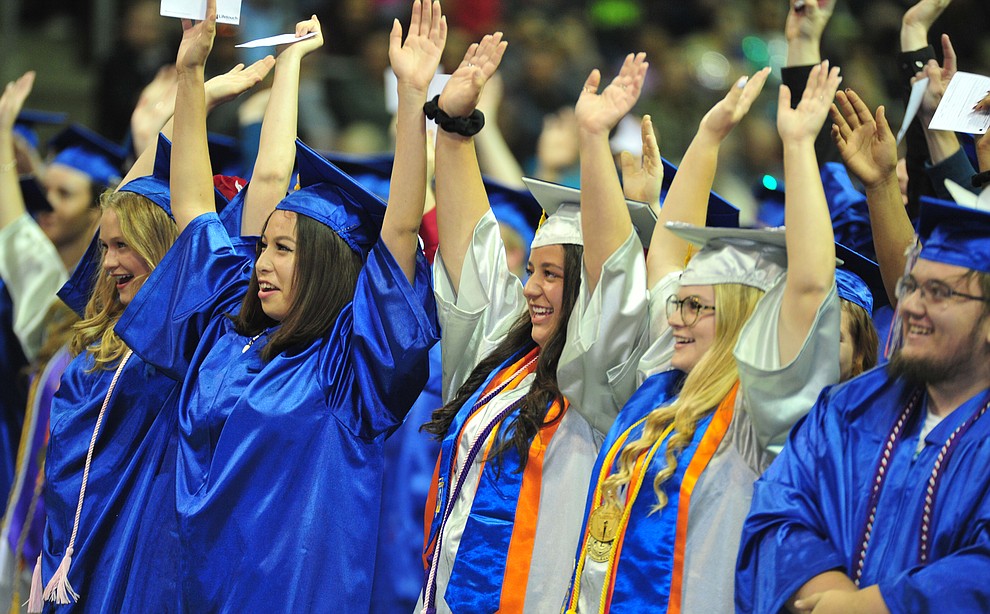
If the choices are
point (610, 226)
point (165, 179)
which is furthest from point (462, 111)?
point (165, 179)

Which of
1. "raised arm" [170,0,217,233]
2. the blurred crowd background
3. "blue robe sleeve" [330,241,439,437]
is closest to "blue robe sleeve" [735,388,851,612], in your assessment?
"blue robe sleeve" [330,241,439,437]

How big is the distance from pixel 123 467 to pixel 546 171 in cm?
301

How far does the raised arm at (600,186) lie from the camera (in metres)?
2.94

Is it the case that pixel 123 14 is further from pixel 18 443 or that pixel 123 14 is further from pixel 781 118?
pixel 781 118

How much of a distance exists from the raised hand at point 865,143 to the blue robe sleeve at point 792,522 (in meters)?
0.88

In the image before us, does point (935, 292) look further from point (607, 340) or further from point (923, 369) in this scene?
point (607, 340)

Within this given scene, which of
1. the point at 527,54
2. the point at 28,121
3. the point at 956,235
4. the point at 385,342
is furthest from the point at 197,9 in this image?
the point at 527,54

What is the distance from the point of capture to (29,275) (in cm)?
Answer: 506

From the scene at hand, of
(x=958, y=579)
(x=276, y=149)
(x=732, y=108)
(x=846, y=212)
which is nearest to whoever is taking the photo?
(x=958, y=579)

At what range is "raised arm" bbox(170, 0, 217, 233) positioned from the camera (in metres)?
3.62

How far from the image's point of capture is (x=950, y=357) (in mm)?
2350

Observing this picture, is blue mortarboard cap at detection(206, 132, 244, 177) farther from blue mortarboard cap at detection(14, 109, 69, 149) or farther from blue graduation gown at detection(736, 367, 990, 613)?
blue graduation gown at detection(736, 367, 990, 613)

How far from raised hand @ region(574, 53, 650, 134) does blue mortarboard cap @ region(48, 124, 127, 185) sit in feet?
9.46

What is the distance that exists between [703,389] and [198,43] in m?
1.77
